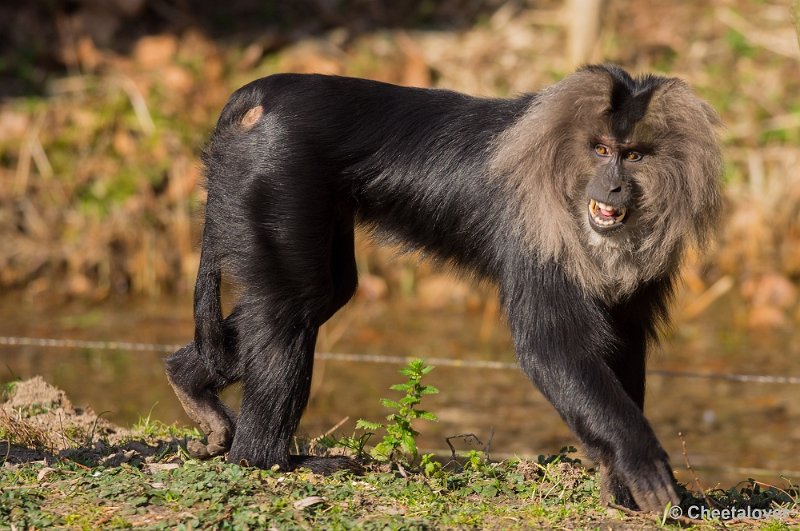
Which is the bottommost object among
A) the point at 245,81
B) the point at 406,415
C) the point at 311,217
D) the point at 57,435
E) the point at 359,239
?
the point at 57,435

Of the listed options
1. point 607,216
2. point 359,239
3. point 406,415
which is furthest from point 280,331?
point 359,239

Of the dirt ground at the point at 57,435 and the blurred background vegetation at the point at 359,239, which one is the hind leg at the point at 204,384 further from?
the blurred background vegetation at the point at 359,239

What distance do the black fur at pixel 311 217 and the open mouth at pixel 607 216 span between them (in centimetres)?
34

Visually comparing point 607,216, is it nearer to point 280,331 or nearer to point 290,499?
point 280,331

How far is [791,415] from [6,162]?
7.44m

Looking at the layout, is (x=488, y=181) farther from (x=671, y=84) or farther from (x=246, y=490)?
(x=246, y=490)

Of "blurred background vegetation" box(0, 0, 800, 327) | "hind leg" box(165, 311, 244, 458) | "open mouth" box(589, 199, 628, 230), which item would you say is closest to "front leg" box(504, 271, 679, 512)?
"open mouth" box(589, 199, 628, 230)

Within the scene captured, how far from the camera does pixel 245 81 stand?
37.3 feet

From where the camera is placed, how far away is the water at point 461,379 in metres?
7.88

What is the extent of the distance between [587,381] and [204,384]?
1779 mm

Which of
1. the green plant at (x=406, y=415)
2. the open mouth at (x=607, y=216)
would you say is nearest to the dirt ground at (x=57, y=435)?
the green plant at (x=406, y=415)

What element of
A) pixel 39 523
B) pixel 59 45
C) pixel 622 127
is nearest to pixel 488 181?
pixel 622 127

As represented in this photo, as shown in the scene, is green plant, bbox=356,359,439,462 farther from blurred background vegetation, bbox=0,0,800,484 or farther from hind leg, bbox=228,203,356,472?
blurred background vegetation, bbox=0,0,800,484

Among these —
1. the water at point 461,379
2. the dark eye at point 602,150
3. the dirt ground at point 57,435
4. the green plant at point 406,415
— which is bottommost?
the water at point 461,379
